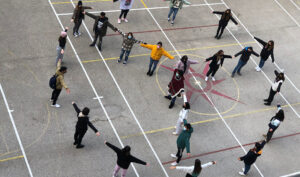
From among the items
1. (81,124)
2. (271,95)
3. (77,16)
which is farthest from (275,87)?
(77,16)

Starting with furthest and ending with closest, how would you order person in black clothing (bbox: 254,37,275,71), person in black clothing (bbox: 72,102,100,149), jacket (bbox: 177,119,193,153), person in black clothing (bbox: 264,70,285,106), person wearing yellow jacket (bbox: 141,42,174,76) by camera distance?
1. person in black clothing (bbox: 254,37,275,71)
2. person in black clothing (bbox: 264,70,285,106)
3. person wearing yellow jacket (bbox: 141,42,174,76)
4. jacket (bbox: 177,119,193,153)
5. person in black clothing (bbox: 72,102,100,149)

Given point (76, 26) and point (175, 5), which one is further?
point (175, 5)

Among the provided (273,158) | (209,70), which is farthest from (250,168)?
(209,70)

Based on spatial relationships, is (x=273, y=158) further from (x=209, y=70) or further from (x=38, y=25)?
(x=38, y=25)

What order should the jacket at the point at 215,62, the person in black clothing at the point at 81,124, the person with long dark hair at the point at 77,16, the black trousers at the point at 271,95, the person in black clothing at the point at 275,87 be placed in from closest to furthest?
the person in black clothing at the point at 81,124, the person in black clothing at the point at 275,87, the black trousers at the point at 271,95, the jacket at the point at 215,62, the person with long dark hair at the point at 77,16

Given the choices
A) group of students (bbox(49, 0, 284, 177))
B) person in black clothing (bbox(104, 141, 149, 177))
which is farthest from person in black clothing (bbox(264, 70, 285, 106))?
person in black clothing (bbox(104, 141, 149, 177))

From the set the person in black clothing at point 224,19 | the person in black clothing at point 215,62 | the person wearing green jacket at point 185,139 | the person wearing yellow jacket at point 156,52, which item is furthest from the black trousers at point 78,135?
the person in black clothing at point 224,19

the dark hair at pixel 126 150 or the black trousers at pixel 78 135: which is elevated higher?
the dark hair at pixel 126 150

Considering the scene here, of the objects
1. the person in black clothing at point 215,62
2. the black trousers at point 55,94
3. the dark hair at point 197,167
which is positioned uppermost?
the dark hair at point 197,167

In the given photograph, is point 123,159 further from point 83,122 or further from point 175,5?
point 175,5

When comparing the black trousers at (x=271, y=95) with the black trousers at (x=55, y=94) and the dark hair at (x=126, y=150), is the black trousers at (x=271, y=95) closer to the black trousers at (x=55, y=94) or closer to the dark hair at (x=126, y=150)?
the dark hair at (x=126, y=150)

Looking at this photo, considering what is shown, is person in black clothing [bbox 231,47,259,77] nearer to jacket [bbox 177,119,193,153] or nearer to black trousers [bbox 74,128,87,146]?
jacket [bbox 177,119,193,153]

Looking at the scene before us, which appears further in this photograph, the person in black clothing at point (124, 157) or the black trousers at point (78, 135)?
the black trousers at point (78, 135)

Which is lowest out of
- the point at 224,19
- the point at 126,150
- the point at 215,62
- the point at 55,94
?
the point at 55,94
